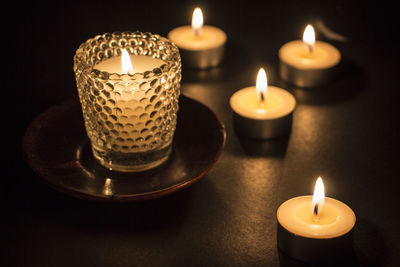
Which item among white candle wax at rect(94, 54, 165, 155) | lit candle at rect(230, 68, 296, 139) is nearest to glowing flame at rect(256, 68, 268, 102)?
lit candle at rect(230, 68, 296, 139)

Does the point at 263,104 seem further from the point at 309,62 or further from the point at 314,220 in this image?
the point at 314,220

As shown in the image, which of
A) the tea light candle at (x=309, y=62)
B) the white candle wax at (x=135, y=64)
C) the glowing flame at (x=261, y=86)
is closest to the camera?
the white candle wax at (x=135, y=64)

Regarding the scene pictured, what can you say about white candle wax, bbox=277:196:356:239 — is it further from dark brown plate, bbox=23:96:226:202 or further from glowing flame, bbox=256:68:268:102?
glowing flame, bbox=256:68:268:102

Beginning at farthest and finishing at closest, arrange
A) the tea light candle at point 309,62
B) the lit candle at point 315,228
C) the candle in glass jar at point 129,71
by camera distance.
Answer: the tea light candle at point 309,62 → the candle in glass jar at point 129,71 → the lit candle at point 315,228

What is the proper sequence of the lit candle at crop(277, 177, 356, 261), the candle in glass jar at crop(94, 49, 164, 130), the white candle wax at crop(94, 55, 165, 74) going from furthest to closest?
1. the white candle wax at crop(94, 55, 165, 74)
2. the candle in glass jar at crop(94, 49, 164, 130)
3. the lit candle at crop(277, 177, 356, 261)

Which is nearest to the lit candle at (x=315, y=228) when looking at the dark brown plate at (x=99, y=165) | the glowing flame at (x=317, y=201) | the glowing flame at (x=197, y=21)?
the glowing flame at (x=317, y=201)

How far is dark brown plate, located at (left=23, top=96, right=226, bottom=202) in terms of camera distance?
2.98 feet

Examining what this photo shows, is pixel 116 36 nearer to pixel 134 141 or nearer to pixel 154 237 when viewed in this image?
pixel 134 141

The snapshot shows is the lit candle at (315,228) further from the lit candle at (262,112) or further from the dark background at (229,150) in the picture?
the lit candle at (262,112)

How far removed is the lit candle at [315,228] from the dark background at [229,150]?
0.11ft

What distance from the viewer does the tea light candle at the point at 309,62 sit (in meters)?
1.28

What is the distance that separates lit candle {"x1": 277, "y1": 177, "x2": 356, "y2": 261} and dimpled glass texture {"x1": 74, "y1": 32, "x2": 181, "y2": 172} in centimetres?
25

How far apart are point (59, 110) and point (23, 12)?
1.92 feet

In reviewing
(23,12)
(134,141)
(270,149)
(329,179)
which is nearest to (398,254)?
(329,179)
